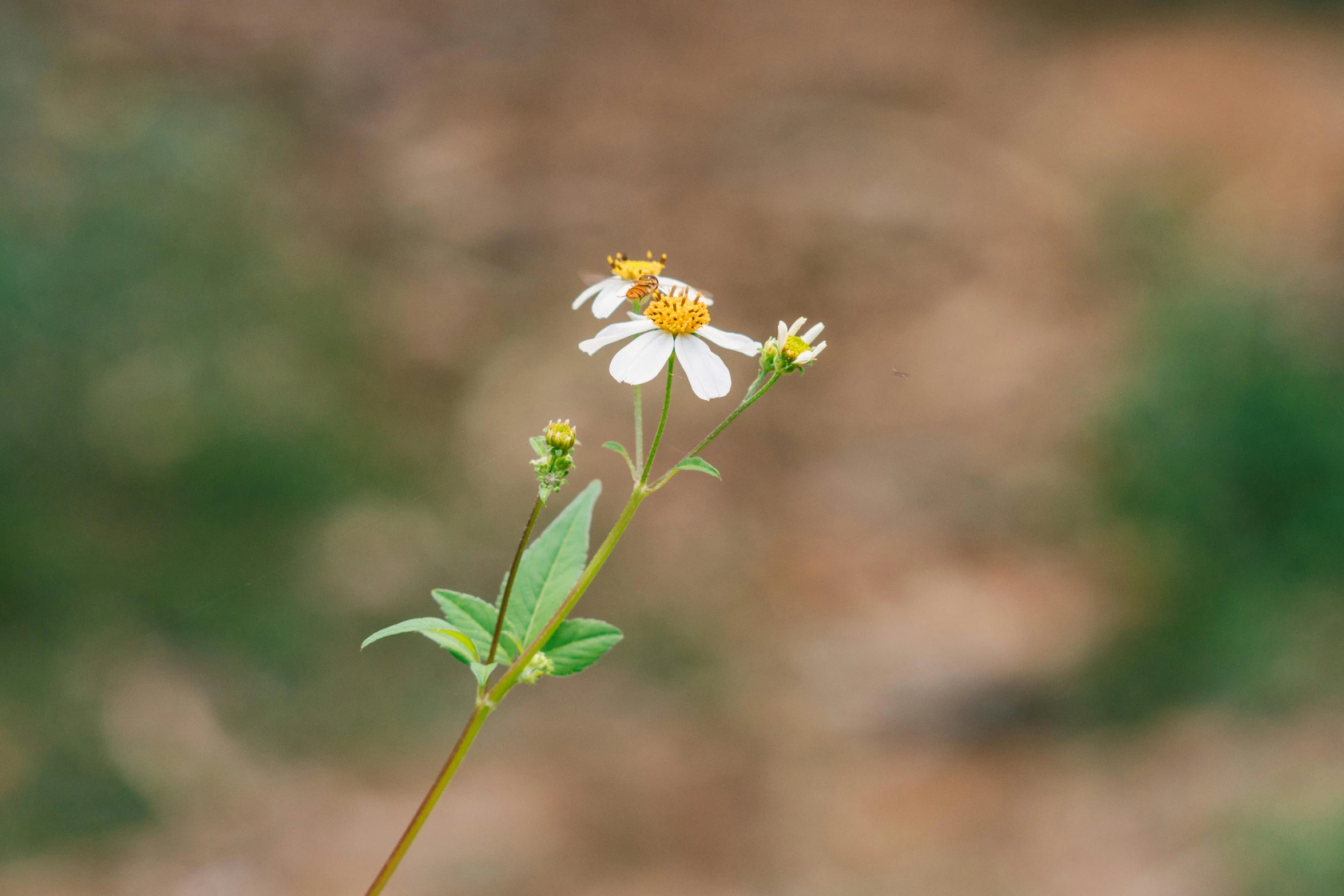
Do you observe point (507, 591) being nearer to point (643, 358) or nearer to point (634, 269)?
point (643, 358)

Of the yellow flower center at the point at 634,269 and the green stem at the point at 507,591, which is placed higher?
the yellow flower center at the point at 634,269

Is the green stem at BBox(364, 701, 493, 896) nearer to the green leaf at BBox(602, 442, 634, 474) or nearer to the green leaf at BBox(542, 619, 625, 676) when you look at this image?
the green leaf at BBox(542, 619, 625, 676)

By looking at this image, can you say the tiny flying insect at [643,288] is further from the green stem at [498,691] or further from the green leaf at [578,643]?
the green leaf at [578,643]

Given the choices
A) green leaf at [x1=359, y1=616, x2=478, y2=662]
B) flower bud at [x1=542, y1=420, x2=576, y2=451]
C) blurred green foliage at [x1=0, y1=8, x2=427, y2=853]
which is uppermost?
blurred green foliage at [x1=0, y1=8, x2=427, y2=853]

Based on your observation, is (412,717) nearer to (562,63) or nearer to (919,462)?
(919,462)

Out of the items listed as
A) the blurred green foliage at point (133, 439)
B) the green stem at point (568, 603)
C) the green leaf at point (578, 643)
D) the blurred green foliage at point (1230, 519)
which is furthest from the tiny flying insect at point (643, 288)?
the blurred green foliage at point (1230, 519)

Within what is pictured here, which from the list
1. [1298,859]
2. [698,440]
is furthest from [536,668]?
[698,440]

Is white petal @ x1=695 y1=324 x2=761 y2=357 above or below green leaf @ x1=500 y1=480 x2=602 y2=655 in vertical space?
above

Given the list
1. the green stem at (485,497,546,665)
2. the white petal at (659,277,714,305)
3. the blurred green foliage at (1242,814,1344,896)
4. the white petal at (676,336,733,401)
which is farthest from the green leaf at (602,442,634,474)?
the blurred green foliage at (1242,814,1344,896)
